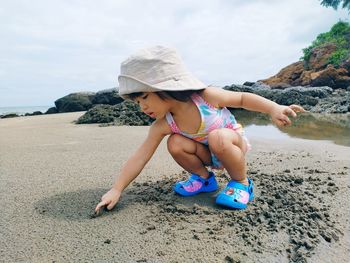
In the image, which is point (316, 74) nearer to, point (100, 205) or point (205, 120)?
point (205, 120)

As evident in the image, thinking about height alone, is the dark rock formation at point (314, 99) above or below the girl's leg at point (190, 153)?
below

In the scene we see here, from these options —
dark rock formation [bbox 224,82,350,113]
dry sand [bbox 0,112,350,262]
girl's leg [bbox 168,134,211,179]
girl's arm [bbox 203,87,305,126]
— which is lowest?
dark rock formation [bbox 224,82,350,113]

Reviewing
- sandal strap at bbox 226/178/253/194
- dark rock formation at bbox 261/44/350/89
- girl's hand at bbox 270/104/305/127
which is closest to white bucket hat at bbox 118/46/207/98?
girl's hand at bbox 270/104/305/127


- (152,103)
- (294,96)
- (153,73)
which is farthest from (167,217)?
(294,96)

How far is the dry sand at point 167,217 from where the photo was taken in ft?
5.15

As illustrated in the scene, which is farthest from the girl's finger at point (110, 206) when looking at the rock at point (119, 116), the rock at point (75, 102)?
the rock at point (75, 102)

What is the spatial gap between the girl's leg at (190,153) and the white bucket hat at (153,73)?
351 millimetres

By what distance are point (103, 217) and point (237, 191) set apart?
0.70 m

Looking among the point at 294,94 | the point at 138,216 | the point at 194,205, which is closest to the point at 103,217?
the point at 138,216

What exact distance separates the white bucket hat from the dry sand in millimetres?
622

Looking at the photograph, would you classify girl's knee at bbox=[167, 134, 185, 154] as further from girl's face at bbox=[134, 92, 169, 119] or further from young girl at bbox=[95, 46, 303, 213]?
girl's face at bbox=[134, 92, 169, 119]

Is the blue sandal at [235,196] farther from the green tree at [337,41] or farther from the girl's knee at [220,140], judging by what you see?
the green tree at [337,41]

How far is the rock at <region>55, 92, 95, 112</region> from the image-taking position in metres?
13.4

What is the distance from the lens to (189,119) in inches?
88.8
